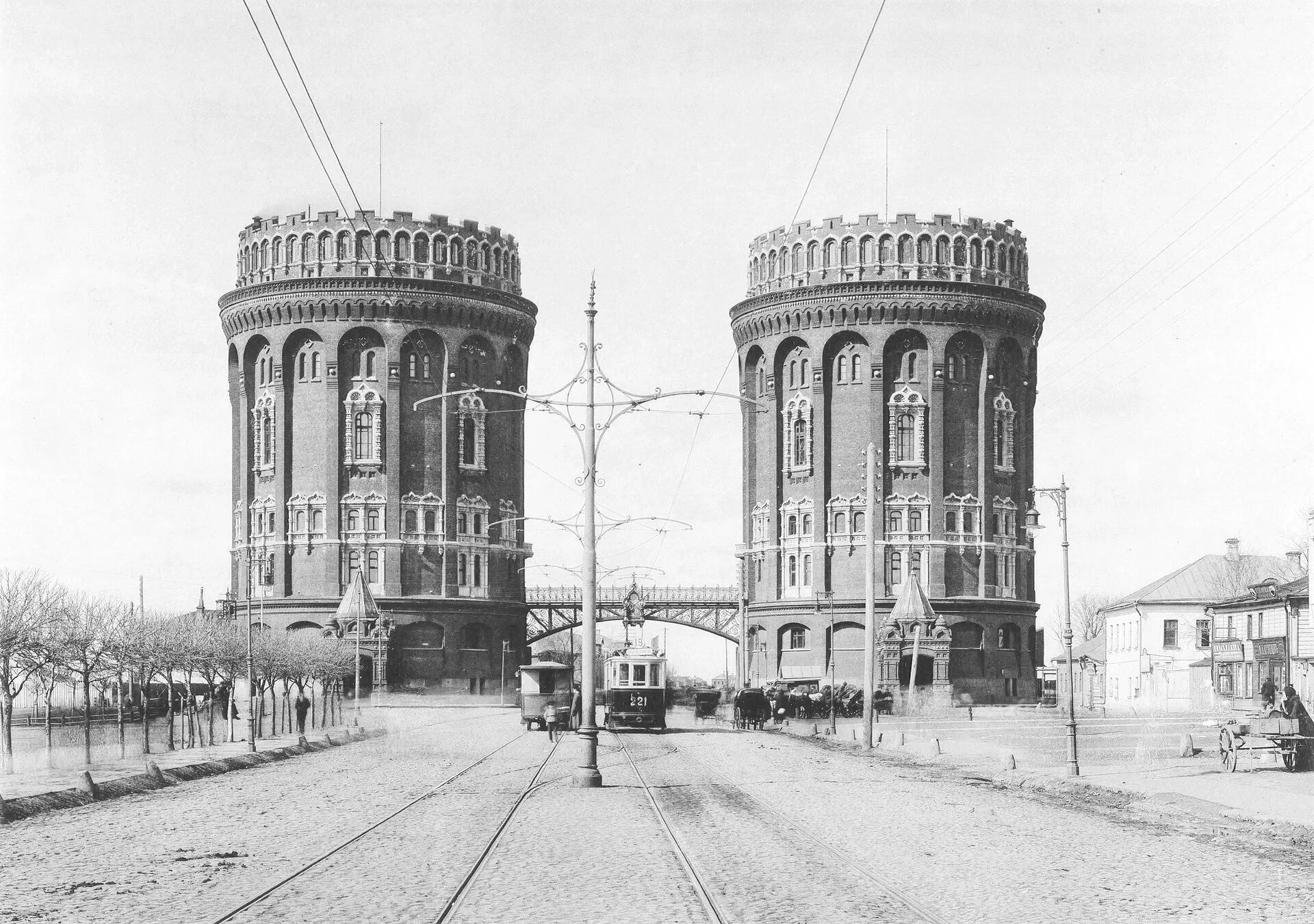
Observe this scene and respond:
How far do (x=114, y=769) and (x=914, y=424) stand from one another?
60.8 metres

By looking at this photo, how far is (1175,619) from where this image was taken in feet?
310

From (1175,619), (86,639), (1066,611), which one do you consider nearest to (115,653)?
(86,639)

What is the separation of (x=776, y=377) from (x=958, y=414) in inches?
391

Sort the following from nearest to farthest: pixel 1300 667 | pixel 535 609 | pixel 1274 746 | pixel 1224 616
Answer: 1. pixel 1274 746
2. pixel 1300 667
3. pixel 1224 616
4. pixel 535 609

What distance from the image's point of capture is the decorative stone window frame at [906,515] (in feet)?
285

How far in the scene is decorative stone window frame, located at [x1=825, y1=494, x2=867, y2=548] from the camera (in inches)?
3415

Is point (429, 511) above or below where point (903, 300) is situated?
below

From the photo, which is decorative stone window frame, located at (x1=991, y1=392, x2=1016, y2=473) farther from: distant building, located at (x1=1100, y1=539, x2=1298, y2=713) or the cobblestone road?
the cobblestone road

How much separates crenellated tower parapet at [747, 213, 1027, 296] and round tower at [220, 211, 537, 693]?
654 inches

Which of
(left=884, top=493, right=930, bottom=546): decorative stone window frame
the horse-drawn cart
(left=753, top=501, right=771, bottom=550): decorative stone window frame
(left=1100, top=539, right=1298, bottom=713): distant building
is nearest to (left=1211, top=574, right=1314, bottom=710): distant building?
(left=1100, top=539, right=1298, bottom=713): distant building

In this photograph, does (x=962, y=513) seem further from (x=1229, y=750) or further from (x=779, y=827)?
(x=779, y=827)

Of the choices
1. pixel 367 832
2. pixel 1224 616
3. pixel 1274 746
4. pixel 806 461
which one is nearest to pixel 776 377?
pixel 806 461

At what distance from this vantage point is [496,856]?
57.5ft

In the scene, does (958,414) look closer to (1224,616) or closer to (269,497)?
(1224,616)
